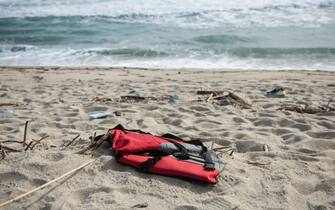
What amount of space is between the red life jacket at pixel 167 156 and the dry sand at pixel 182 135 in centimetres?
7

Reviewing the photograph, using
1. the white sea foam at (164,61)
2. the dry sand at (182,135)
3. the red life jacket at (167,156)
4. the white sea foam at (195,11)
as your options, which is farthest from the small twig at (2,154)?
the white sea foam at (195,11)

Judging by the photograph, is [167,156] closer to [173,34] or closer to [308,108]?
[308,108]

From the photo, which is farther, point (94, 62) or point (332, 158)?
point (94, 62)

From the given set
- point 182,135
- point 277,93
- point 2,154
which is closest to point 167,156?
point 182,135

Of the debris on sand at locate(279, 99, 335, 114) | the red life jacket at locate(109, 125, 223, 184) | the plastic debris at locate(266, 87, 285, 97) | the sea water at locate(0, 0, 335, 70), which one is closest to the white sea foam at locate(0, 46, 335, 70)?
the sea water at locate(0, 0, 335, 70)

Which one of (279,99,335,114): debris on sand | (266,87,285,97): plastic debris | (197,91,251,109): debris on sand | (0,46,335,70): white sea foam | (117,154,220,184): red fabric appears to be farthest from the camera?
(0,46,335,70): white sea foam

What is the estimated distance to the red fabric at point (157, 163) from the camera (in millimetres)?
2393

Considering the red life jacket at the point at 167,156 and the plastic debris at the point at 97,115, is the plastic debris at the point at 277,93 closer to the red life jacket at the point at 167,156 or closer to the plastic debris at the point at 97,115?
the plastic debris at the point at 97,115

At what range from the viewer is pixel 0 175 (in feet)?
7.84

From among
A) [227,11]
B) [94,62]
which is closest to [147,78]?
[94,62]

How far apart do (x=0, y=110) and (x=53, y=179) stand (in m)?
2.73

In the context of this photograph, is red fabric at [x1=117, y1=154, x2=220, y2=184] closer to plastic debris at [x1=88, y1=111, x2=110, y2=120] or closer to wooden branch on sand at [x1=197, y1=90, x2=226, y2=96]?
plastic debris at [x1=88, y1=111, x2=110, y2=120]

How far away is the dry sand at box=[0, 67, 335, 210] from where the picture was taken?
2201 mm

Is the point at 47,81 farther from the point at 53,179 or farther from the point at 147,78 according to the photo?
the point at 53,179
